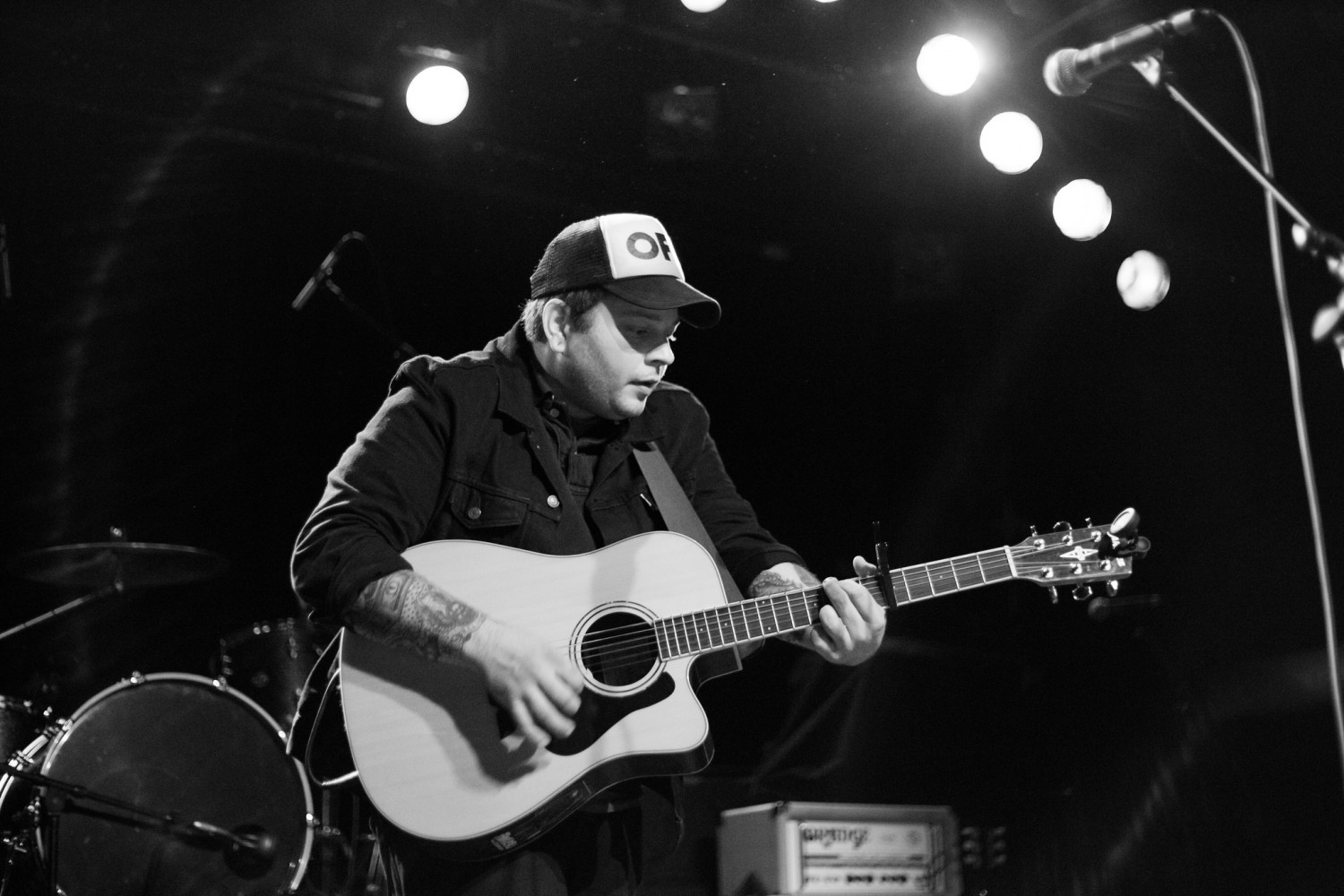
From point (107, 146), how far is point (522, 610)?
3.63 metres

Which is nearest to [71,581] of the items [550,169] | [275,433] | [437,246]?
[275,433]

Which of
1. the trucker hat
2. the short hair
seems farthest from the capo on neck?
the short hair

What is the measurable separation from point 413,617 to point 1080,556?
159cm

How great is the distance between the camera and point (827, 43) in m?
5.01

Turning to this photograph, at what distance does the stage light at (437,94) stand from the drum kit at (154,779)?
2088mm

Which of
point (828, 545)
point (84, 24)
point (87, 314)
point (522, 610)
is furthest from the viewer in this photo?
point (828, 545)

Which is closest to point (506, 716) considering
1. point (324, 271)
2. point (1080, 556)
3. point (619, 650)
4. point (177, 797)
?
point (619, 650)

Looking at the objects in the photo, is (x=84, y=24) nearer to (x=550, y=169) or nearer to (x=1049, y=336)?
(x=550, y=169)

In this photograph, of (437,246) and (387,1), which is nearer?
(387,1)

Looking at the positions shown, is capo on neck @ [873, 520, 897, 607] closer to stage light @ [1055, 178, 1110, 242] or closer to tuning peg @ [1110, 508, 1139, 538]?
tuning peg @ [1110, 508, 1139, 538]

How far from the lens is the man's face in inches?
114

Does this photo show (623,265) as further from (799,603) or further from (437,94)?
(437,94)

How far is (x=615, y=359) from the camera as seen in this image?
291 cm

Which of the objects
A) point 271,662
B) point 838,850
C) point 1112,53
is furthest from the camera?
point 271,662
